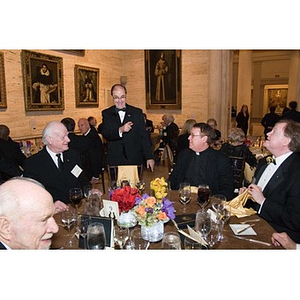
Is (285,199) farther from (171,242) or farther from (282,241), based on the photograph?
(171,242)

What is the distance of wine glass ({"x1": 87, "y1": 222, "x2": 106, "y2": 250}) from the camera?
1.48 meters

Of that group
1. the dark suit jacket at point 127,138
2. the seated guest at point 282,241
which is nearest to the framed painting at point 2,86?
the dark suit jacket at point 127,138

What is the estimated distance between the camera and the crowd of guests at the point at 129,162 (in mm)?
1352

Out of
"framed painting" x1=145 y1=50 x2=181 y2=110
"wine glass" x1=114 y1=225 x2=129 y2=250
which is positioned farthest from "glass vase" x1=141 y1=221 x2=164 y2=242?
"framed painting" x1=145 y1=50 x2=181 y2=110

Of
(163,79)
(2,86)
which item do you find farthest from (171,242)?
(163,79)

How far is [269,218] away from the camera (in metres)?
2.32

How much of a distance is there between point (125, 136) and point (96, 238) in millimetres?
2696

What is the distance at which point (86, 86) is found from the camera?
9008mm

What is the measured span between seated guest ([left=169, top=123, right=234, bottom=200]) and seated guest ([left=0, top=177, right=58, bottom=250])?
1.99 metres

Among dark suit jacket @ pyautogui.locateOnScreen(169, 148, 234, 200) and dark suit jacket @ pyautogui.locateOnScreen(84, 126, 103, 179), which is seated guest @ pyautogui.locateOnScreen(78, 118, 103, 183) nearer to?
dark suit jacket @ pyautogui.locateOnScreen(84, 126, 103, 179)

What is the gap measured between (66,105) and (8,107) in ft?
6.46
